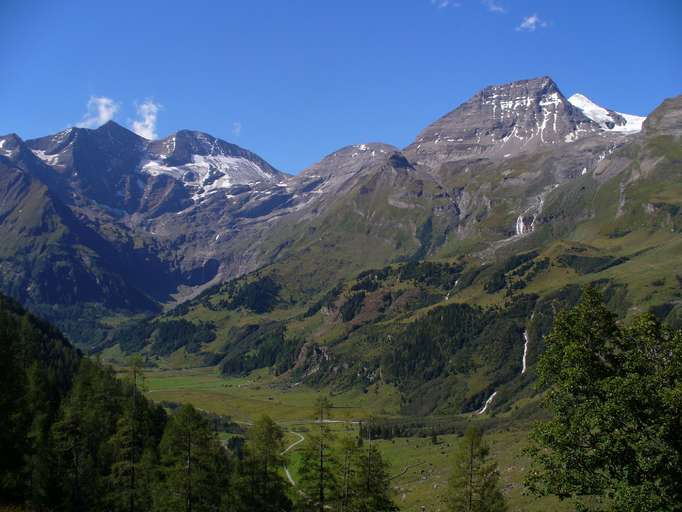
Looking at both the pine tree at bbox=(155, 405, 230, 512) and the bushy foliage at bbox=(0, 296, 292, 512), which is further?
the bushy foliage at bbox=(0, 296, 292, 512)

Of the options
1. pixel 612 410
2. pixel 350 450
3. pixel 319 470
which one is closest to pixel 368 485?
pixel 350 450

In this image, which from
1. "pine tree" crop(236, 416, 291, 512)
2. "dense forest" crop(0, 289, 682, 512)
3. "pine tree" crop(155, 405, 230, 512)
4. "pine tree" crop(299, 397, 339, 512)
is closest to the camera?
"dense forest" crop(0, 289, 682, 512)

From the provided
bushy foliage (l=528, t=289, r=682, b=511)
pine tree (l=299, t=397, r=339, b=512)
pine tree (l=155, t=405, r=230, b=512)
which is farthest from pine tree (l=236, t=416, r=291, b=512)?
bushy foliage (l=528, t=289, r=682, b=511)

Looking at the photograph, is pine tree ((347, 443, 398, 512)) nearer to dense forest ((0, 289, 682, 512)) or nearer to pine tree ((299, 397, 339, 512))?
dense forest ((0, 289, 682, 512))

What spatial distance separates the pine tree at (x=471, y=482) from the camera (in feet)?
192

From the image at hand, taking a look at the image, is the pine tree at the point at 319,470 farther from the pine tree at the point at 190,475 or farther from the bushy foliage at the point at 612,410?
the bushy foliage at the point at 612,410

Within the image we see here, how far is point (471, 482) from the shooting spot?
58.9m

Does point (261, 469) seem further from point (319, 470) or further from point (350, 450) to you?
point (350, 450)

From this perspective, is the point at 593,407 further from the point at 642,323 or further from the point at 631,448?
the point at 642,323

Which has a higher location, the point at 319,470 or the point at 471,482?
the point at 319,470

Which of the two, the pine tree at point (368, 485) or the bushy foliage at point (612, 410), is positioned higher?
the bushy foliage at point (612, 410)

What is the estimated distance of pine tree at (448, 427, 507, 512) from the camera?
58.5m

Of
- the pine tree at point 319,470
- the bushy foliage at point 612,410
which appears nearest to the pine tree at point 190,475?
the pine tree at point 319,470

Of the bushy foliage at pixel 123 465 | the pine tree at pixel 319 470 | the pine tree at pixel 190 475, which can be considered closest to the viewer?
the pine tree at pixel 190 475
